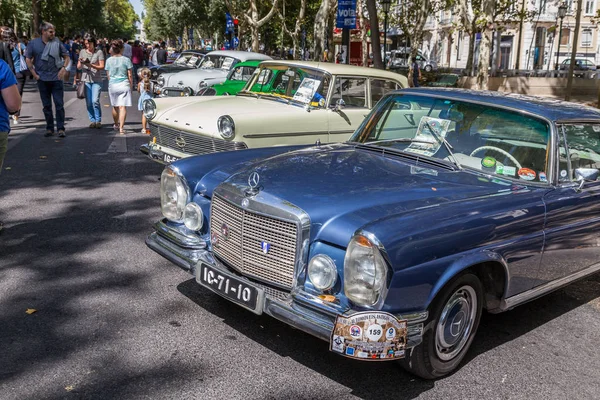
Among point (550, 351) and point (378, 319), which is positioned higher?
point (378, 319)

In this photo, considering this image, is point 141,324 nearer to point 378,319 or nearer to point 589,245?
point 378,319

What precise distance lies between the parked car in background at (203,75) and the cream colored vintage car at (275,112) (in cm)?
559

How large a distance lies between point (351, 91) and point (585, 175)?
14.6 ft

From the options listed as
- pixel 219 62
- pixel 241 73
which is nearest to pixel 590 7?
pixel 219 62

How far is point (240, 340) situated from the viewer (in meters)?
4.14

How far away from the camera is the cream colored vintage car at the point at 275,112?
760 cm

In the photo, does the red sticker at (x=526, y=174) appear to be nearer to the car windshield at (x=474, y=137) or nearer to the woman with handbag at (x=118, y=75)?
the car windshield at (x=474, y=137)

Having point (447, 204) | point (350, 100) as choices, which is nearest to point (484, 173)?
point (447, 204)

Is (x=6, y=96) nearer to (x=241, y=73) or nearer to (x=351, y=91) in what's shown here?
(x=351, y=91)

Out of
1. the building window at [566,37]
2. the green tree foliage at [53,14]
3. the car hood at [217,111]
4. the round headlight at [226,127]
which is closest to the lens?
the round headlight at [226,127]

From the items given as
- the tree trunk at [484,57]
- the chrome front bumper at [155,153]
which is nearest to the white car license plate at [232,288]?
the chrome front bumper at [155,153]

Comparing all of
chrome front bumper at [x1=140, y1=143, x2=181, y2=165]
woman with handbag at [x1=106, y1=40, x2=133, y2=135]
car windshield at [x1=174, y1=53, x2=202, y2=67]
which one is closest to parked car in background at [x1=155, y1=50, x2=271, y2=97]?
woman with handbag at [x1=106, y1=40, x2=133, y2=135]

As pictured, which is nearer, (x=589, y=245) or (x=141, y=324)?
(x=141, y=324)

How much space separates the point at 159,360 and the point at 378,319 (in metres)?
1.40
